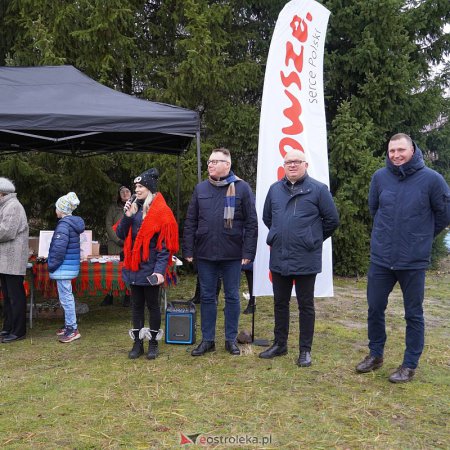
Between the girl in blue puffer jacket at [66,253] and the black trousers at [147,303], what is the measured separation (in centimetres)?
91

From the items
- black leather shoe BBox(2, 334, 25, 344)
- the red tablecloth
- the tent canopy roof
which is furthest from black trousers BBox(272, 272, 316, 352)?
black leather shoe BBox(2, 334, 25, 344)

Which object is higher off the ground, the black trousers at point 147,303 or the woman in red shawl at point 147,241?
the woman in red shawl at point 147,241

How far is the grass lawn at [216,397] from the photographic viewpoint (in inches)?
113

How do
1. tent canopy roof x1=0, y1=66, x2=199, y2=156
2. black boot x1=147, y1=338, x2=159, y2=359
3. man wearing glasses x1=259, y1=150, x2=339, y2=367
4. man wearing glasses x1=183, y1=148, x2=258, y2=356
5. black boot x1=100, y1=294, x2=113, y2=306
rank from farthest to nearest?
black boot x1=100, y1=294, x2=113, y2=306 → tent canopy roof x1=0, y1=66, x2=199, y2=156 → black boot x1=147, y1=338, x2=159, y2=359 → man wearing glasses x1=183, y1=148, x2=258, y2=356 → man wearing glasses x1=259, y1=150, x2=339, y2=367

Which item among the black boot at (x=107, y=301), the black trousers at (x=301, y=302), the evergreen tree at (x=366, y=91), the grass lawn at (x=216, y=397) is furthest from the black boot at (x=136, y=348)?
the evergreen tree at (x=366, y=91)

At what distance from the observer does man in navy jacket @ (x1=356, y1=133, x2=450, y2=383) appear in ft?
11.5

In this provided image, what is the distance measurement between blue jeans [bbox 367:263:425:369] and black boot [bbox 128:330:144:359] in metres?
1.87

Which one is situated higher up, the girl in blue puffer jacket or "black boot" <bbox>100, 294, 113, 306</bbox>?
the girl in blue puffer jacket

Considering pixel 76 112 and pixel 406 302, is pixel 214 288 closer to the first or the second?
pixel 406 302

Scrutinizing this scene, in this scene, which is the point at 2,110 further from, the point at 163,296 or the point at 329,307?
the point at 329,307

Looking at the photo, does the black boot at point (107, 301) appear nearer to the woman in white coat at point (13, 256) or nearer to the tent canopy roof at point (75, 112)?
the woman in white coat at point (13, 256)

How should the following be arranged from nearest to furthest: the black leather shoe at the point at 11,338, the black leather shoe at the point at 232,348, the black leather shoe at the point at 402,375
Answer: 1. the black leather shoe at the point at 402,375
2. the black leather shoe at the point at 232,348
3. the black leather shoe at the point at 11,338

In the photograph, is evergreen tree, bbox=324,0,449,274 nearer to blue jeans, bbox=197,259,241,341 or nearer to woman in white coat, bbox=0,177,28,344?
blue jeans, bbox=197,259,241,341

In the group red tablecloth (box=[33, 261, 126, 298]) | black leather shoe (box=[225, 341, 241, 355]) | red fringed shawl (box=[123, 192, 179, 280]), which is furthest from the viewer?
red tablecloth (box=[33, 261, 126, 298])
